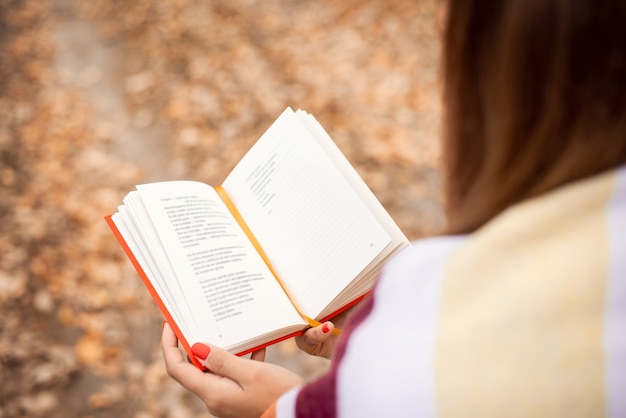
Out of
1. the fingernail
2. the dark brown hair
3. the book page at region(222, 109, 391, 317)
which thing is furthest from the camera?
the book page at region(222, 109, 391, 317)

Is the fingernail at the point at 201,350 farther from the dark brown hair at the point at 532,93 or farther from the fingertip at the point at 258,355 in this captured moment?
the dark brown hair at the point at 532,93

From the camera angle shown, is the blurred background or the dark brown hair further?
the blurred background

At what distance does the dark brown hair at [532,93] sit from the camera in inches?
19.9

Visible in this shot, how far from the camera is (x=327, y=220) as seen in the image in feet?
3.79

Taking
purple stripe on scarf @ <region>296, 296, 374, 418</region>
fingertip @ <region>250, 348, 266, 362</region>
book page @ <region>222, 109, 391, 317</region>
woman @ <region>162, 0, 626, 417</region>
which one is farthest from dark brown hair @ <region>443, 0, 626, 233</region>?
fingertip @ <region>250, 348, 266, 362</region>

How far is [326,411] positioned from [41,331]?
5.24 feet

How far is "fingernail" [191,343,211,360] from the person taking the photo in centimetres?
101

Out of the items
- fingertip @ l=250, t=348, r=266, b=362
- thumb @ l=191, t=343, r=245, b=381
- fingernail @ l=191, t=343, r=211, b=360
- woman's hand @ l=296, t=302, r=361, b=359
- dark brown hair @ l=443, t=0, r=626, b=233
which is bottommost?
woman's hand @ l=296, t=302, r=361, b=359

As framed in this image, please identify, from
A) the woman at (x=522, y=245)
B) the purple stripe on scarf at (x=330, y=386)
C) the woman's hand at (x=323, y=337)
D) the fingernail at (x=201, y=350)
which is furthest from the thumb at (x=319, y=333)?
the woman at (x=522, y=245)

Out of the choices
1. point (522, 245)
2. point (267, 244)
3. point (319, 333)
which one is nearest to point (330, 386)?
point (522, 245)

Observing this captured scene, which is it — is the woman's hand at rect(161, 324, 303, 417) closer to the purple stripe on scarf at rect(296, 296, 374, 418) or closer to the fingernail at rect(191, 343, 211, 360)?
the fingernail at rect(191, 343, 211, 360)

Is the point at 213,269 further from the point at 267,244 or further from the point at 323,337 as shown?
the point at 323,337

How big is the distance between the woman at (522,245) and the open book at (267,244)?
1.53 feet

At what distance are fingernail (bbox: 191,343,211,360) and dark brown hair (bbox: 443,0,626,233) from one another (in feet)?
1.84
